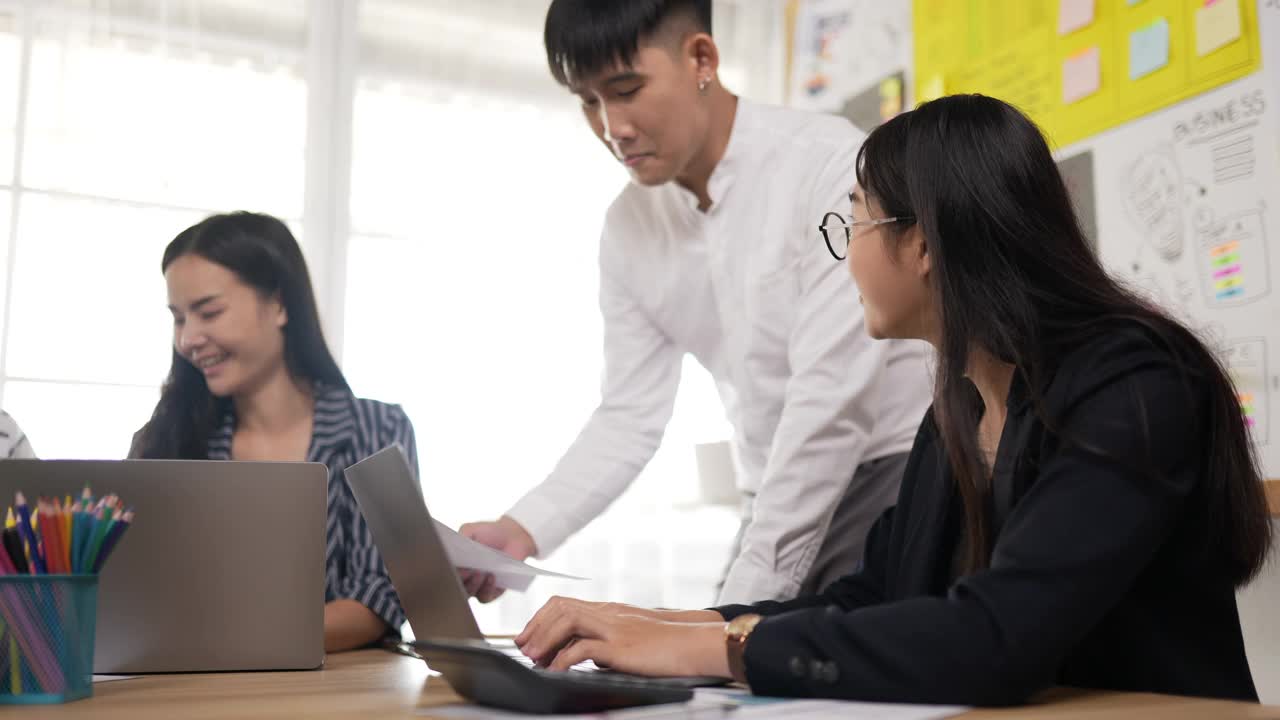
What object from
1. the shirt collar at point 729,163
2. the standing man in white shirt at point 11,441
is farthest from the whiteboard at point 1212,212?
the standing man in white shirt at point 11,441

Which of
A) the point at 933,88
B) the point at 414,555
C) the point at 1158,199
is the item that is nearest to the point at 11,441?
the point at 414,555

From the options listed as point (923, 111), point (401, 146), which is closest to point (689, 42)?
point (923, 111)

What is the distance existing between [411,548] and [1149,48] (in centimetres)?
163

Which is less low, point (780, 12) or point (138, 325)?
point (780, 12)

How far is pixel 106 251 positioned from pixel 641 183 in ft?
5.99

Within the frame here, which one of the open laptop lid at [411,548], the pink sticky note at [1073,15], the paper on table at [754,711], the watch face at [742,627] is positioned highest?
the pink sticky note at [1073,15]

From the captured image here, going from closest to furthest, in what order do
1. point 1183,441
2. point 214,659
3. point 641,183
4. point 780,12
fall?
point 1183,441 → point 214,659 → point 641,183 → point 780,12

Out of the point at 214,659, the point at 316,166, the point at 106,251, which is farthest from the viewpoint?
the point at 316,166

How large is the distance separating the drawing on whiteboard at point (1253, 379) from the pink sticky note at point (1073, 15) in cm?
69

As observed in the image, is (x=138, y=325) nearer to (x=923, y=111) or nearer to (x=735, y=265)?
(x=735, y=265)

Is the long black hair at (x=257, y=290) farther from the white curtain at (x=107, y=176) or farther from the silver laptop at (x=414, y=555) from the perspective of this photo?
the white curtain at (x=107, y=176)

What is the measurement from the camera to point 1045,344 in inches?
38.9

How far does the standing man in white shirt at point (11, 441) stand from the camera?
5.61 ft

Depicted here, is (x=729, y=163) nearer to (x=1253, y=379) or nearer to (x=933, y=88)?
(x=1253, y=379)
